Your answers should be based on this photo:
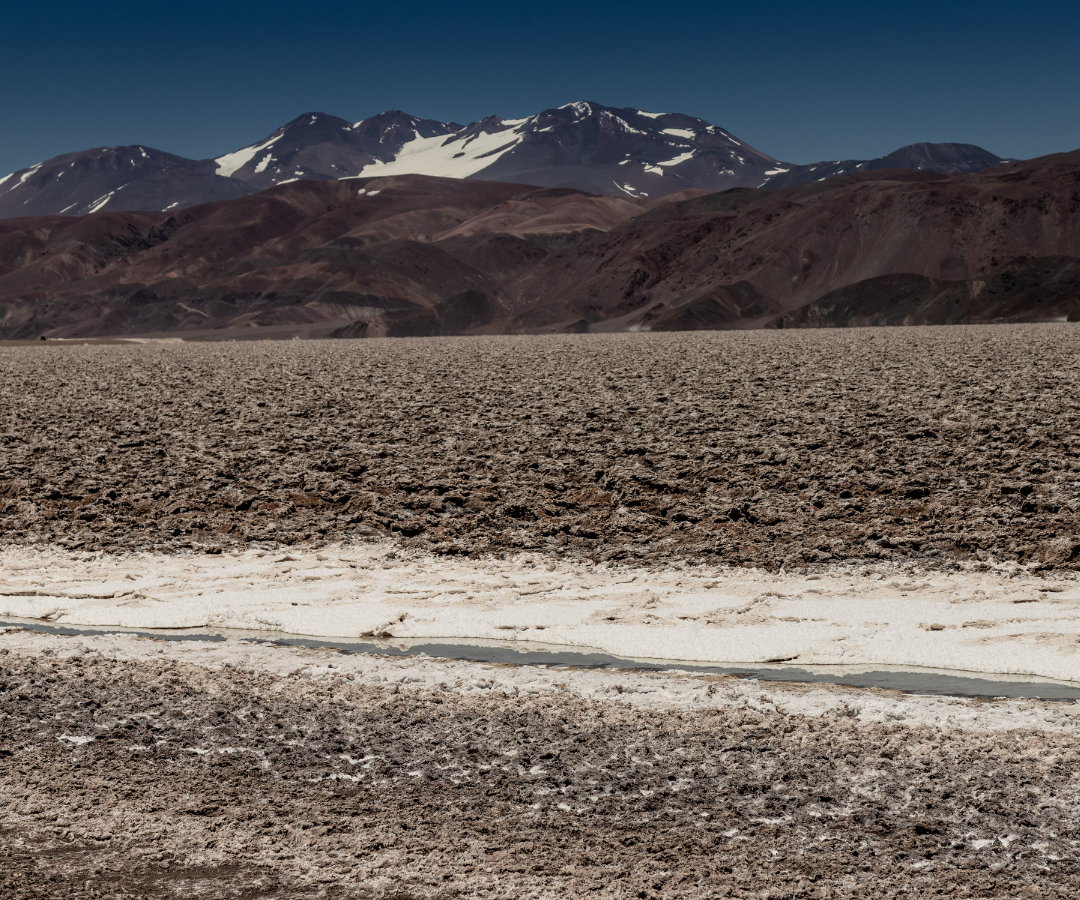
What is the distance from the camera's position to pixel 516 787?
4.62 m

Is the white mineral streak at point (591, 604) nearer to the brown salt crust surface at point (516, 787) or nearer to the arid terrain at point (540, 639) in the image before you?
the arid terrain at point (540, 639)

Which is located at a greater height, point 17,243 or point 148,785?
point 17,243

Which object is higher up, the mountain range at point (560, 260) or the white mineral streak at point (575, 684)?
the mountain range at point (560, 260)

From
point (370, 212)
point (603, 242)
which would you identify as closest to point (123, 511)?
point (603, 242)

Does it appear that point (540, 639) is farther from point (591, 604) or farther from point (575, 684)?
point (575, 684)

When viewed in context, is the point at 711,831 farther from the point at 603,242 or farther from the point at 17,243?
the point at 17,243

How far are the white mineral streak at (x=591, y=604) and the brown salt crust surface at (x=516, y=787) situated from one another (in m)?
0.79

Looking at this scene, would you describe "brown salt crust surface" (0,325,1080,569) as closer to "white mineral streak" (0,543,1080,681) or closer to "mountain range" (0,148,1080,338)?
"white mineral streak" (0,543,1080,681)

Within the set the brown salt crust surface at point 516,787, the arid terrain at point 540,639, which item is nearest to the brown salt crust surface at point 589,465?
the arid terrain at point 540,639

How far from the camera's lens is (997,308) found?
62750 millimetres

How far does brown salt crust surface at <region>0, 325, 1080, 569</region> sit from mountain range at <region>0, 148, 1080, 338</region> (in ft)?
156

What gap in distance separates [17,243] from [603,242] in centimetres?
10126

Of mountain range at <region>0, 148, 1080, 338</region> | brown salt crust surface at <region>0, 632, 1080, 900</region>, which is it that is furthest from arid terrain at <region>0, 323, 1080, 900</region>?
mountain range at <region>0, 148, 1080, 338</region>

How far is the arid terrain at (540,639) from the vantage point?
13.3 ft
